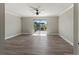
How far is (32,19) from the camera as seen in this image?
967 centimetres

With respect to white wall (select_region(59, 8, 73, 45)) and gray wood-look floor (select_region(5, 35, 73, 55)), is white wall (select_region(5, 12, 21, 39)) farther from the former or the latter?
white wall (select_region(59, 8, 73, 45))

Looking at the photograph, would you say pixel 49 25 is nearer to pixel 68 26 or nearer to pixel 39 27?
pixel 39 27

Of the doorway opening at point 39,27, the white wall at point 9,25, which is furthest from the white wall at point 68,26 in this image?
the white wall at point 9,25

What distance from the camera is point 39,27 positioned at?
8.89 metres

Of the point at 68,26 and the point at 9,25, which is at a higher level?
the point at 9,25

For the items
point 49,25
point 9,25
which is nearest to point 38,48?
point 9,25

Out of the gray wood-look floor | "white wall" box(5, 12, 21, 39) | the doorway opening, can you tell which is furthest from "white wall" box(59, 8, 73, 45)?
"white wall" box(5, 12, 21, 39)

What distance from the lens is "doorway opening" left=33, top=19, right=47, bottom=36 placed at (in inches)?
353

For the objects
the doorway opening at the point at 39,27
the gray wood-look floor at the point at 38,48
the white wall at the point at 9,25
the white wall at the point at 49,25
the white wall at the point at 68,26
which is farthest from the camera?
the white wall at the point at 49,25

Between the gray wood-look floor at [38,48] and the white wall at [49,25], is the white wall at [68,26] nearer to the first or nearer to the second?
the gray wood-look floor at [38,48]

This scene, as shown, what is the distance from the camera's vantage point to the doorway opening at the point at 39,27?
896 cm

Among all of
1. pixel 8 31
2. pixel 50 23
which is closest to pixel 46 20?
pixel 50 23
